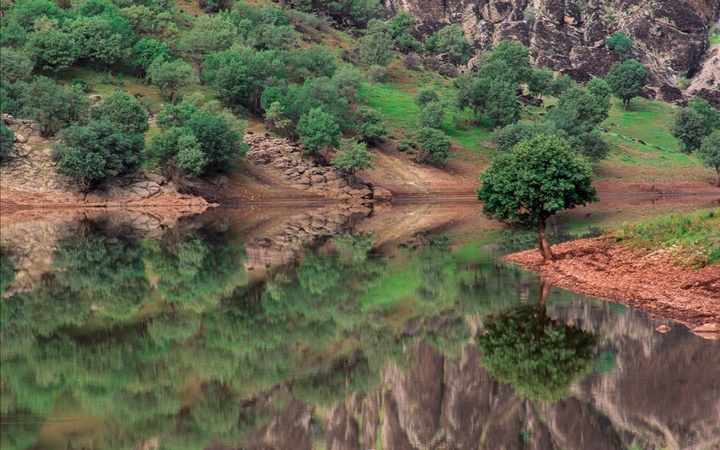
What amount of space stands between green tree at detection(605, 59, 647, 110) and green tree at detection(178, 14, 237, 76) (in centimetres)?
6749

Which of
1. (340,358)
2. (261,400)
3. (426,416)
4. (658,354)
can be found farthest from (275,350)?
(658,354)

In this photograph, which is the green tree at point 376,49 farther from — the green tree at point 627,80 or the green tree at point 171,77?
the green tree at point 627,80

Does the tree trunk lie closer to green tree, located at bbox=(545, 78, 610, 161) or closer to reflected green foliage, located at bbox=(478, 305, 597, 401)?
reflected green foliage, located at bbox=(478, 305, 597, 401)

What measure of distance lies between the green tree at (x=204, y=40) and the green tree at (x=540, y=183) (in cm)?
8309

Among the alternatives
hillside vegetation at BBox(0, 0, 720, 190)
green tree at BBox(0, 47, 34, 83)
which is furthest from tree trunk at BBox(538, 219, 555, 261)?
green tree at BBox(0, 47, 34, 83)

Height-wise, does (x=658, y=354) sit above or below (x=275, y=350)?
above

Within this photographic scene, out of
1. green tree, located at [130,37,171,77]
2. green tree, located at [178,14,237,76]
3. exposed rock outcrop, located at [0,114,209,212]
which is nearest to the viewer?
exposed rock outcrop, located at [0,114,209,212]

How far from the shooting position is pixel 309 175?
101250 mm

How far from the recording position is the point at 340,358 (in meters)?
23.5

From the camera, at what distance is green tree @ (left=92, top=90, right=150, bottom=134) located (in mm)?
91000

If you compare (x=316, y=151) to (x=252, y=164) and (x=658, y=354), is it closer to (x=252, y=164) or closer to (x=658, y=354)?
(x=252, y=164)

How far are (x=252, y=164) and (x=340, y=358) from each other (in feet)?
258

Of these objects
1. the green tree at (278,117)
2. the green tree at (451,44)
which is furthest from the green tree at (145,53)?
the green tree at (451,44)

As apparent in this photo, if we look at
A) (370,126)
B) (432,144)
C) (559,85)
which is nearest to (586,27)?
(559,85)
